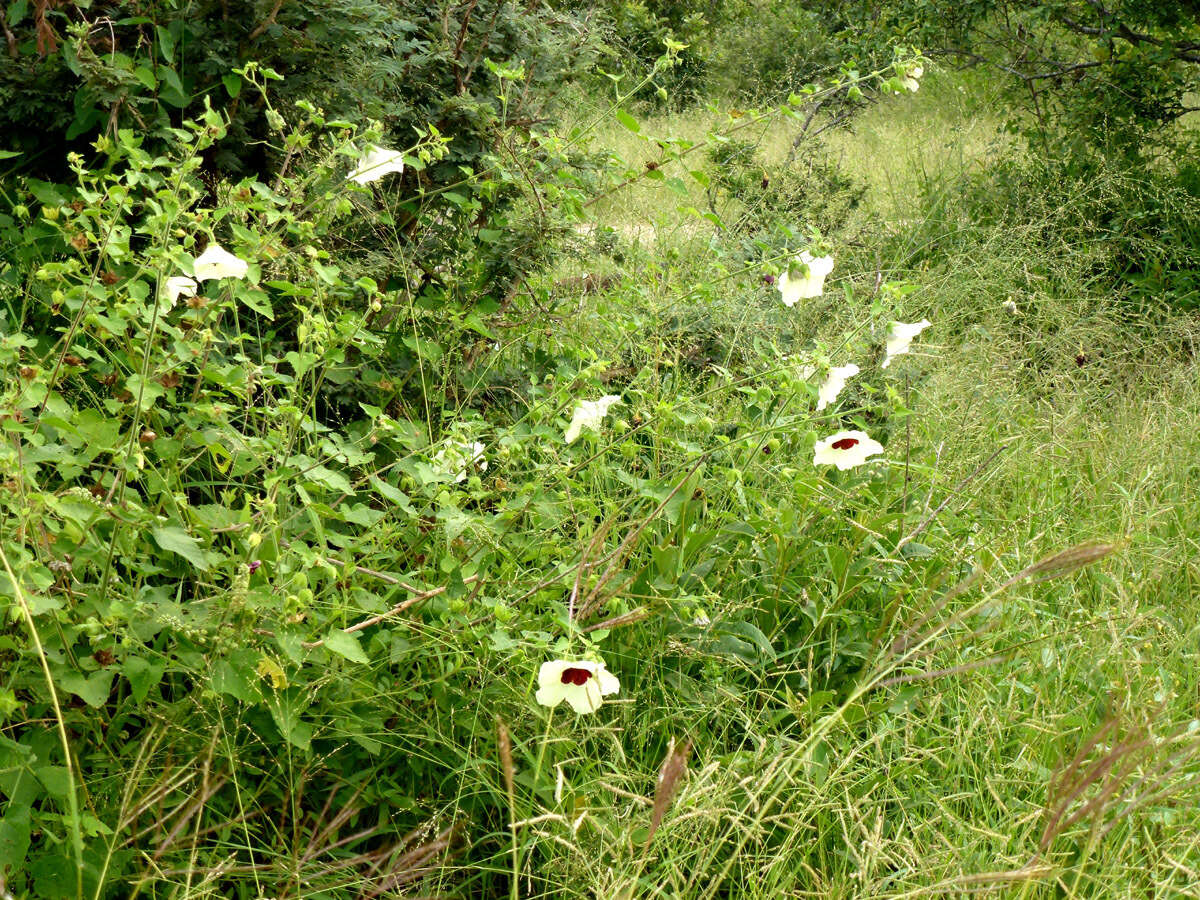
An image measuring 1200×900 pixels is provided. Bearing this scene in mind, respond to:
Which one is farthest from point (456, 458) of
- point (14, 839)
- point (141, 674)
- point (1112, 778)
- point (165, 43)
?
point (165, 43)

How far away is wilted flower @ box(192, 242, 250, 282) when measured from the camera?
159 centimetres

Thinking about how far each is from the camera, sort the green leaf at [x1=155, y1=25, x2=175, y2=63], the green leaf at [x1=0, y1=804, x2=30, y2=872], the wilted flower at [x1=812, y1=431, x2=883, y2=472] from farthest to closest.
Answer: the green leaf at [x1=155, y1=25, x2=175, y2=63] < the wilted flower at [x1=812, y1=431, x2=883, y2=472] < the green leaf at [x1=0, y1=804, x2=30, y2=872]

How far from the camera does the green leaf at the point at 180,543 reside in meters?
1.55

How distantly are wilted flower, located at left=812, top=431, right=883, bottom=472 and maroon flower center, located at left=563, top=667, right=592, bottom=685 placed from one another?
631 mm

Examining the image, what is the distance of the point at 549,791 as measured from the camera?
1.77m

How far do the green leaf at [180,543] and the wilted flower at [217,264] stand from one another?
0.35m

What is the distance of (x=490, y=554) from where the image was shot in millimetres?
1882

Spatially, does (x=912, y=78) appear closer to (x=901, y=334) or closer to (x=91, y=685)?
(x=901, y=334)

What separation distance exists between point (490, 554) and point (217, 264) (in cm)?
62

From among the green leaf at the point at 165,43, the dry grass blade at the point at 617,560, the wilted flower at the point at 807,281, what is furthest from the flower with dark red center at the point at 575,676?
the green leaf at the point at 165,43

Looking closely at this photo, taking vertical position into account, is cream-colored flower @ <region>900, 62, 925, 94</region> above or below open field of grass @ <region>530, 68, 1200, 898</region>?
above

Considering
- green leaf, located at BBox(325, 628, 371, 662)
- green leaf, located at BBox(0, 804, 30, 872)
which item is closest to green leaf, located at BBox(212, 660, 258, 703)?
green leaf, located at BBox(325, 628, 371, 662)

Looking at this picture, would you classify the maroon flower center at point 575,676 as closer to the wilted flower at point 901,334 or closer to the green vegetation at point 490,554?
the green vegetation at point 490,554

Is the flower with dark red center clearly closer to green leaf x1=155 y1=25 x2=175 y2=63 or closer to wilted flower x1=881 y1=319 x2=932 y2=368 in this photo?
wilted flower x1=881 y1=319 x2=932 y2=368
